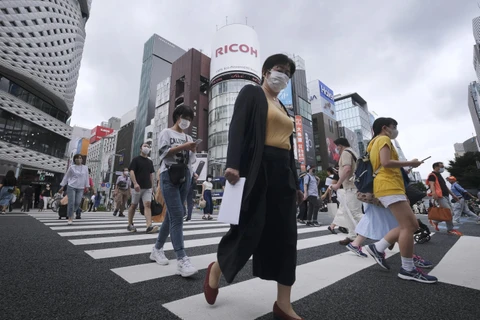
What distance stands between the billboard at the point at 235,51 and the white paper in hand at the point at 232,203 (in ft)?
137

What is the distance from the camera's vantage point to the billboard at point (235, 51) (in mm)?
41156

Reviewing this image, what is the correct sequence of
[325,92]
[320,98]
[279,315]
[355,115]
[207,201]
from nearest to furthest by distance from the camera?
[279,315] → [207,201] → [320,98] → [325,92] → [355,115]

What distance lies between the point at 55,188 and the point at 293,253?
125 feet

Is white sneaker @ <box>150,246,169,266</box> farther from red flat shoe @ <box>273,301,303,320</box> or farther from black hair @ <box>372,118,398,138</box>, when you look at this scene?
black hair @ <box>372,118,398,138</box>

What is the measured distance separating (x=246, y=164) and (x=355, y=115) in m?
92.2

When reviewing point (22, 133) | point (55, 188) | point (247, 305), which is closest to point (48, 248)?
point (247, 305)

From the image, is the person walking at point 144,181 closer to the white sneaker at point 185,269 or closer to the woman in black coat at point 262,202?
the white sneaker at point 185,269

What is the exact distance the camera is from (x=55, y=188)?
1212 inches

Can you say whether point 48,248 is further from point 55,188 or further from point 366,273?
point 55,188

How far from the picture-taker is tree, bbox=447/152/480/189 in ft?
97.8

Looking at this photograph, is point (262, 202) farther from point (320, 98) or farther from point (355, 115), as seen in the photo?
point (355, 115)

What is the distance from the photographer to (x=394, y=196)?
7.70ft

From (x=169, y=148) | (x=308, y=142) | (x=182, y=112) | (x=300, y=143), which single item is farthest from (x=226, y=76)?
(x=169, y=148)

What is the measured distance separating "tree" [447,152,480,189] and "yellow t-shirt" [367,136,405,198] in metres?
36.6
